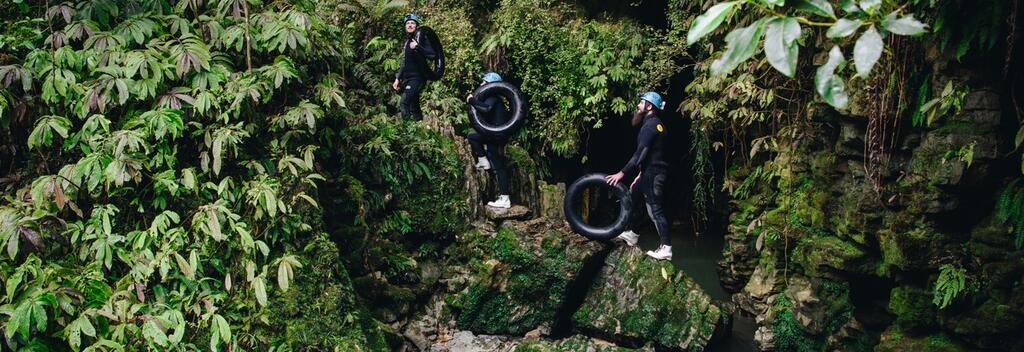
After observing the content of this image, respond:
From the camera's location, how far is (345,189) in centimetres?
678

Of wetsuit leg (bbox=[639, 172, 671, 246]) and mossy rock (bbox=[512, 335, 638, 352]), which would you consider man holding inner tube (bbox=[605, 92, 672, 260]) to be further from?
mossy rock (bbox=[512, 335, 638, 352])

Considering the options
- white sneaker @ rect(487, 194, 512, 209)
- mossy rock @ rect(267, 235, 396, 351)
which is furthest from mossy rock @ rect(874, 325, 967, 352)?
mossy rock @ rect(267, 235, 396, 351)

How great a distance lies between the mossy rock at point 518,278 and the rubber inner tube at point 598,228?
0.56 ft

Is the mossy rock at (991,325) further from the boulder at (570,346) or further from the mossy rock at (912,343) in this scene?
the boulder at (570,346)

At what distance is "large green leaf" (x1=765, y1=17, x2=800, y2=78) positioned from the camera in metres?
1.95

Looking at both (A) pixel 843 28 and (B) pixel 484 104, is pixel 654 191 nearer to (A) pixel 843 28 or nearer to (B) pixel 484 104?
(B) pixel 484 104

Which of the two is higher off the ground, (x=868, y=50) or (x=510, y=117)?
(x=868, y=50)

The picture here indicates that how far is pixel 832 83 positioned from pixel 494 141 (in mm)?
5694

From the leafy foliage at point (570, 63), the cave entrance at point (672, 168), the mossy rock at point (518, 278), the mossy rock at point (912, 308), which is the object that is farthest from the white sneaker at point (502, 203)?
the mossy rock at point (912, 308)

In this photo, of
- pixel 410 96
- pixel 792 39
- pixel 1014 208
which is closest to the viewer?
pixel 792 39

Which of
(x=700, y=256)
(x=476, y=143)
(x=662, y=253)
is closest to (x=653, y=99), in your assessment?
(x=662, y=253)

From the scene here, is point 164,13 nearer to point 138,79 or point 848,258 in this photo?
point 138,79

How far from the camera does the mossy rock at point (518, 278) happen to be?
24.0ft

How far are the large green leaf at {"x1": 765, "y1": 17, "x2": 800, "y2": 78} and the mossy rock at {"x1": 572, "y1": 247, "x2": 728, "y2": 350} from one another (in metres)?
5.72
